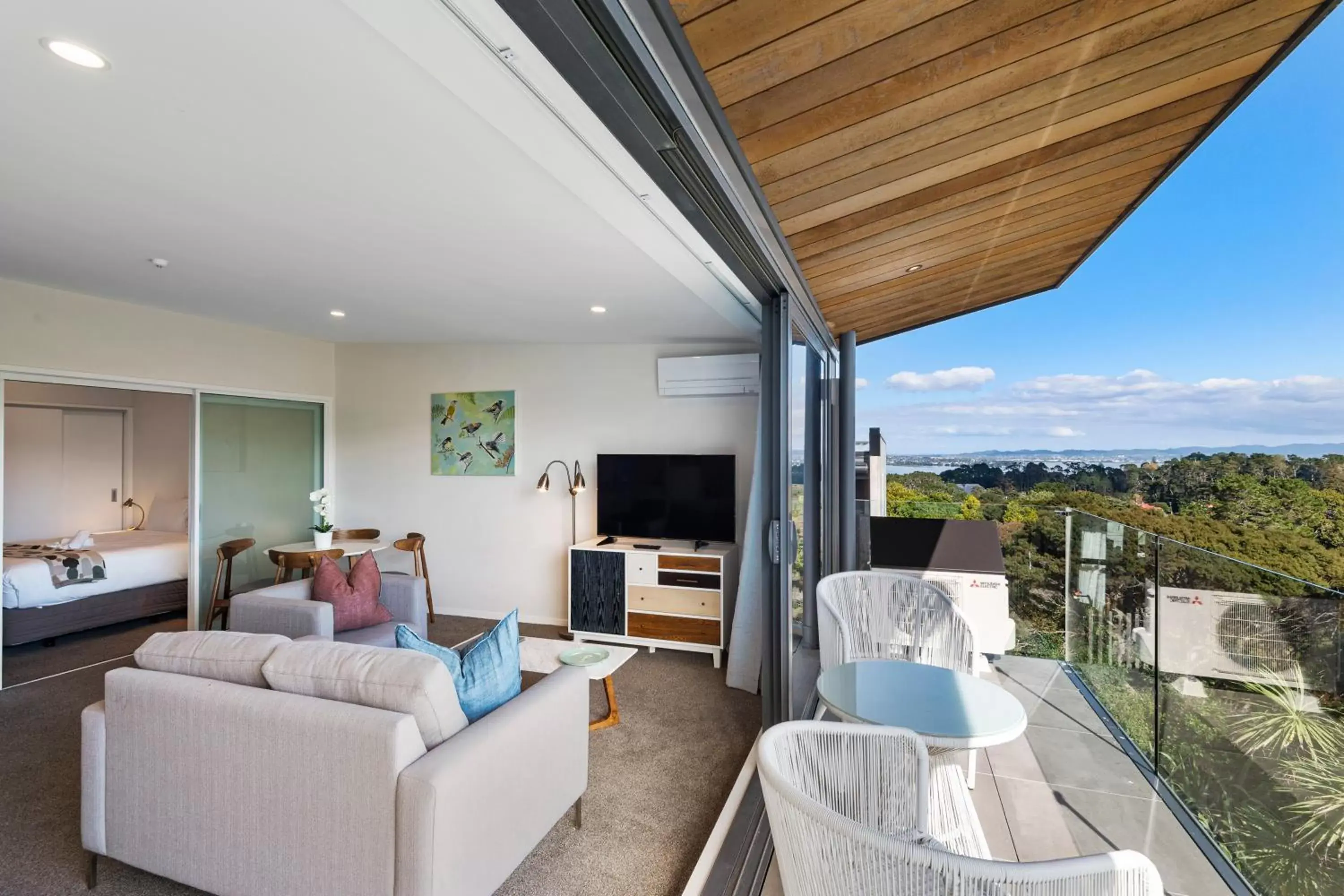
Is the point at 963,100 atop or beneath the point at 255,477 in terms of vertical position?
atop

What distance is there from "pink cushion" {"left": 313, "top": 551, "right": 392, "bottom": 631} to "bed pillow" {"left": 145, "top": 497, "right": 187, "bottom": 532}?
7.98 feet

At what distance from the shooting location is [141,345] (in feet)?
13.7

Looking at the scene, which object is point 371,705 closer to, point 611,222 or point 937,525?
point 611,222

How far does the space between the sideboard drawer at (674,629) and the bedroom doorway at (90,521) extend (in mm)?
3401

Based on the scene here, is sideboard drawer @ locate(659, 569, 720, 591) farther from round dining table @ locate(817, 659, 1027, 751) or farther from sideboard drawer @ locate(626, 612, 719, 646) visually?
round dining table @ locate(817, 659, 1027, 751)

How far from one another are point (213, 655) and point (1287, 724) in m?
2.86

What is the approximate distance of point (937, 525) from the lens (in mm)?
4008

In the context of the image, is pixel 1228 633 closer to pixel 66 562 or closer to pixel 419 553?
pixel 419 553

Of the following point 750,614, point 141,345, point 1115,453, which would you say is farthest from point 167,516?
point 1115,453

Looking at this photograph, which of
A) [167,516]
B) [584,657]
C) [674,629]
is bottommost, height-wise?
[674,629]

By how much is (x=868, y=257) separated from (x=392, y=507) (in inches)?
178

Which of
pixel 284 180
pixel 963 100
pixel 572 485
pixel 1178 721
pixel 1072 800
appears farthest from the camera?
pixel 572 485

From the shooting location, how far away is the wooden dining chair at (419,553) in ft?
16.4

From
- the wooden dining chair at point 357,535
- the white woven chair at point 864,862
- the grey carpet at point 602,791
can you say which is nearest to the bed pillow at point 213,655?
the grey carpet at point 602,791
